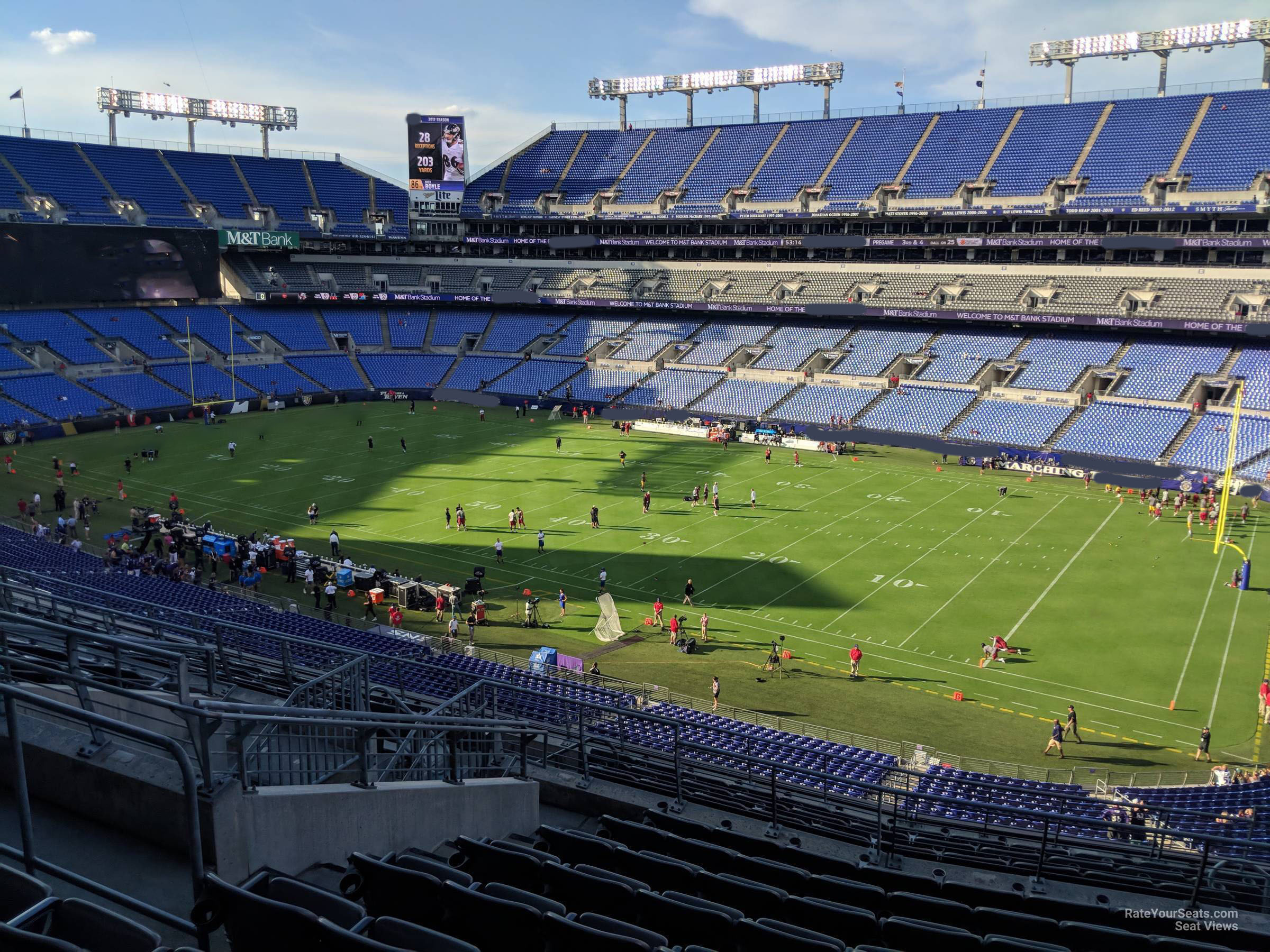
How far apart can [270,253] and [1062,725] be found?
7656cm

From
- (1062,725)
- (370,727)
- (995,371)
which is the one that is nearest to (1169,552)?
(1062,725)

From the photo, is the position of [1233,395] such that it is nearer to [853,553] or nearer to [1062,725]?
[853,553]

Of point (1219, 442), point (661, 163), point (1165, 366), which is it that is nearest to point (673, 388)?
point (661, 163)

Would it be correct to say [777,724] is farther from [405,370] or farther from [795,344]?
[405,370]

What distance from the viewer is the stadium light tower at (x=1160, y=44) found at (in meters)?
64.4

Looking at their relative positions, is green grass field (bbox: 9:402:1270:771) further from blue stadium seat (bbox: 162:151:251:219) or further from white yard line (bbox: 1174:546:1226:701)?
blue stadium seat (bbox: 162:151:251:219)

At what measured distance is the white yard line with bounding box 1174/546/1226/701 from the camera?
25.8 metres

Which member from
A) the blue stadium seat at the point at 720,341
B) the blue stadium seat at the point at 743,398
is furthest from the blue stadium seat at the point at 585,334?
the blue stadium seat at the point at 743,398

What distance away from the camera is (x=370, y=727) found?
7.93m

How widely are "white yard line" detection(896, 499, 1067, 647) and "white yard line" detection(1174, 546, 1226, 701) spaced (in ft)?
22.3

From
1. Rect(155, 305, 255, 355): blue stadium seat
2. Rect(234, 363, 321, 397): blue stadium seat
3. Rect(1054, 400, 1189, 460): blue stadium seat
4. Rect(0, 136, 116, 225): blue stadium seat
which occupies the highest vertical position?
Rect(0, 136, 116, 225): blue stadium seat

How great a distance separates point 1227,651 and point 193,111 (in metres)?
88.6

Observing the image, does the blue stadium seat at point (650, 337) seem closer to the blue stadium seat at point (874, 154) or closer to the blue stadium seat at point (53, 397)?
the blue stadium seat at point (874, 154)

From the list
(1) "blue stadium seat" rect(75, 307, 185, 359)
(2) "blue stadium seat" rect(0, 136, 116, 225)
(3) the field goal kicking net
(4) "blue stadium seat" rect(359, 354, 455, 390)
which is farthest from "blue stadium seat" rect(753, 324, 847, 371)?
(2) "blue stadium seat" rect(0, 136, 116, 225)
